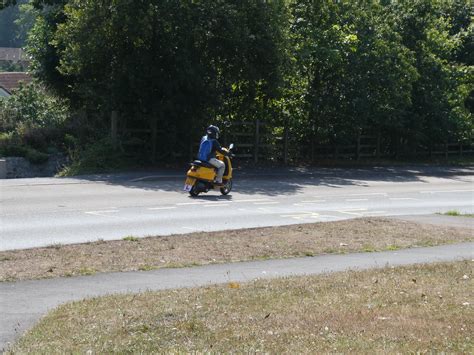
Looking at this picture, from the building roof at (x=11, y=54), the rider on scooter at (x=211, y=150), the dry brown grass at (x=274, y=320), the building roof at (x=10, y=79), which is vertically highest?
the building roof at (x=11, y=54)

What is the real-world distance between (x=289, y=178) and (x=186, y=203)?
822 centimetres

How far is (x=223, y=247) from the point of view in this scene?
13.6m

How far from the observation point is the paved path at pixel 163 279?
8.86m

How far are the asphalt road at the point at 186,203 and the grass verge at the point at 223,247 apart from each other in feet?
3.27

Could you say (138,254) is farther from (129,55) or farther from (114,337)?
(129,55)

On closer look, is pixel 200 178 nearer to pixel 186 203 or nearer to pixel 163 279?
pixel 186 203

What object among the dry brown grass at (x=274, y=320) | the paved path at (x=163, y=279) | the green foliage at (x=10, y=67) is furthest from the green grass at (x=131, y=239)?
the green foliage at (x=10, y=67)

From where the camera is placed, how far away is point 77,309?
348 inches

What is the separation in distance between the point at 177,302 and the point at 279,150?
2392cm

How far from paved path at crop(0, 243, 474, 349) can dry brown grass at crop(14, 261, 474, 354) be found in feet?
1.14

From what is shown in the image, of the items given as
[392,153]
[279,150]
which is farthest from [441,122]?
[279,150]

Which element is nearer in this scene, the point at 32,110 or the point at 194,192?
the point at 194,192

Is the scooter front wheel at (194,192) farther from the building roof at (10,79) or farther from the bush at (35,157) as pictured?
the building roof at (10,79)

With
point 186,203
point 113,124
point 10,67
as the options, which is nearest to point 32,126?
point 113,124
